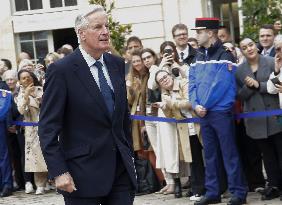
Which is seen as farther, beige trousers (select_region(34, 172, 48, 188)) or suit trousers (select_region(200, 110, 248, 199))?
beige trousers (select_region(34, 172, 48, 188))

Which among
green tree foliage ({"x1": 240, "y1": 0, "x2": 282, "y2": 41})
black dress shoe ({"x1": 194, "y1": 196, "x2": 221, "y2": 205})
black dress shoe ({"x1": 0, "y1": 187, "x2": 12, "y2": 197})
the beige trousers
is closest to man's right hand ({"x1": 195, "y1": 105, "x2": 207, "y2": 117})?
black dress shoe ({"x1": 194, "y1": 196, "x2": 221, "y2": 205})

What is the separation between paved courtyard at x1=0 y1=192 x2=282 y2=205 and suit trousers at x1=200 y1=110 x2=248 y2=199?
1.12ft

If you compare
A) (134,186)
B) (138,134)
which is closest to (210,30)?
(138,134)

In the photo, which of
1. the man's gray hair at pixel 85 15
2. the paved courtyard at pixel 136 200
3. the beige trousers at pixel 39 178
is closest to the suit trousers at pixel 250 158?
the paved courtyard at pixel 136 200

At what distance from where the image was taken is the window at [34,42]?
21.6m

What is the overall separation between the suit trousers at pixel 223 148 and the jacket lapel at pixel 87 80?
147 inches

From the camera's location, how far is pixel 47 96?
5.45 meters

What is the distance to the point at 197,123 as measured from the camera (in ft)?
32.0

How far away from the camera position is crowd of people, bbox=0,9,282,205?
29.9ft

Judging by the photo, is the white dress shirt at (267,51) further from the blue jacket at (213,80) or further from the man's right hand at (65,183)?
the man's right hand at (65,183)

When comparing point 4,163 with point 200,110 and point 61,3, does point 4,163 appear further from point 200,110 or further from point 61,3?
point 61,3

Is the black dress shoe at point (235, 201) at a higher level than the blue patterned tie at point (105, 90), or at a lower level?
lower

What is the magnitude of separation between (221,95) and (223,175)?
1.12m

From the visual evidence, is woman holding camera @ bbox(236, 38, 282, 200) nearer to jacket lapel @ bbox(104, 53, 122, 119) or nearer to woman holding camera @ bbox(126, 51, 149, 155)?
woman holding camera @ bbox(126, 51, 149, 155)
